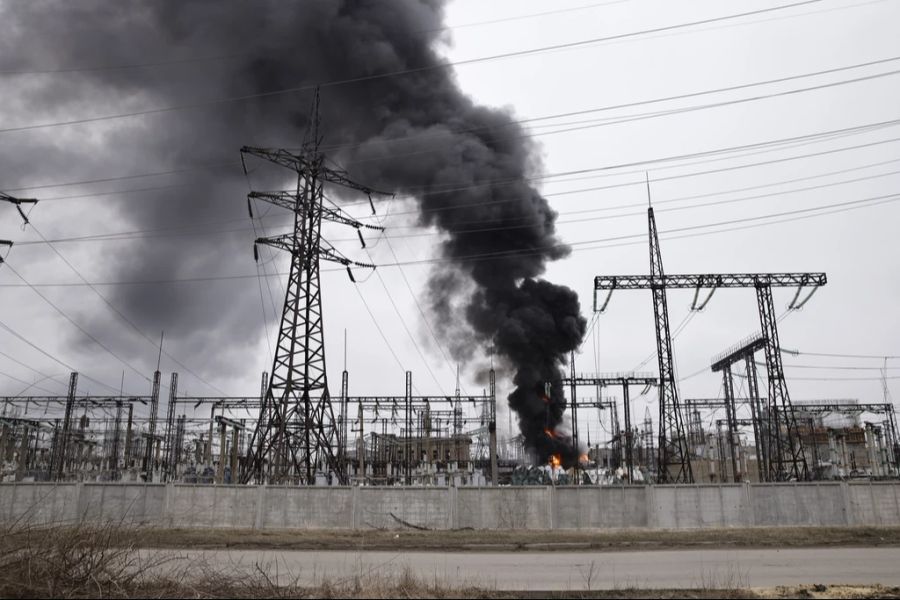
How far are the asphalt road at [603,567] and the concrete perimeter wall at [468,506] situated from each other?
6200 millimetres

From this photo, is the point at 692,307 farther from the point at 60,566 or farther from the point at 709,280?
the point at 60,566

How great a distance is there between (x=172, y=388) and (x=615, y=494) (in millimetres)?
34906

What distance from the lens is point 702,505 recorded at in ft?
75.4

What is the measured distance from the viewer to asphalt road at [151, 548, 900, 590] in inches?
426

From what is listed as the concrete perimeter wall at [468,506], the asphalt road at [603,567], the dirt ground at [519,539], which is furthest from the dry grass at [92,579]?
the concrete perimeter wall at [468,506]

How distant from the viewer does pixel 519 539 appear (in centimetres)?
1988

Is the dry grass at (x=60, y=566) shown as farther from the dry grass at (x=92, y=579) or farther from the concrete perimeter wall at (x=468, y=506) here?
the concrete perimeter wall at (x=468, y=506)

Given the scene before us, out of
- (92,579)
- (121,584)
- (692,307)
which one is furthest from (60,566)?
(692,307)

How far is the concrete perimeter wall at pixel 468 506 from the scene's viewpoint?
22609 mm

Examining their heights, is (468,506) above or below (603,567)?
above

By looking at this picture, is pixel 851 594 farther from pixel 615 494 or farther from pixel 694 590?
pixel 615 494

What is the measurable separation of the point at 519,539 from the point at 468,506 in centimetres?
326

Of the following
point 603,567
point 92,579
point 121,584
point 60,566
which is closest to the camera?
point 92,579

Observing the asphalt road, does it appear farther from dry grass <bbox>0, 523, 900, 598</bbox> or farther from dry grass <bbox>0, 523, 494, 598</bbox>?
dry grass <bbox>0, 523, 494, 598</bbox>
